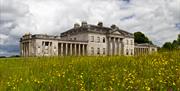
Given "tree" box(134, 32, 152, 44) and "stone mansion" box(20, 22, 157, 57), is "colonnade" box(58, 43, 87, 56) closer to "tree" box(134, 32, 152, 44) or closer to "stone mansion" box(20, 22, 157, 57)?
"stone mansion" box(20, 22, 157, 57)

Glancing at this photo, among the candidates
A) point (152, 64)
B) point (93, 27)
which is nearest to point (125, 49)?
point (93, 27)

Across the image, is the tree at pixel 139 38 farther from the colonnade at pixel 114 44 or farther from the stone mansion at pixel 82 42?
the colonnade at pixel 114 44

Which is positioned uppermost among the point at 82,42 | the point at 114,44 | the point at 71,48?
the point at 82,42

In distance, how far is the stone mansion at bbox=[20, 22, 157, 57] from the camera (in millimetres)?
78688

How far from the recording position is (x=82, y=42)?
87.2 m

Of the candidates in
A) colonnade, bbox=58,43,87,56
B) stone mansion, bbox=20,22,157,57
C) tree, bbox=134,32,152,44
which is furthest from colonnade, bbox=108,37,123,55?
tree, bbox=134,32,152,44

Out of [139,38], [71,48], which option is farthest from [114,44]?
[139,38]

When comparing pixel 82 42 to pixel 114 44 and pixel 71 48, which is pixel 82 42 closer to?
pixel 71 48

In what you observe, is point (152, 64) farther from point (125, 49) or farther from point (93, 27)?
point (125, 49)

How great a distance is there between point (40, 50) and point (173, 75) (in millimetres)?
72459

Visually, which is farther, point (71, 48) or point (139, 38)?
point (139, 38)

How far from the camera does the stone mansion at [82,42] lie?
258 feet

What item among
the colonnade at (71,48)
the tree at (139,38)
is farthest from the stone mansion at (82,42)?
the tree at (139,38)

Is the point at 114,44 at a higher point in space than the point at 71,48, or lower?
higher
